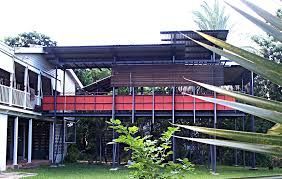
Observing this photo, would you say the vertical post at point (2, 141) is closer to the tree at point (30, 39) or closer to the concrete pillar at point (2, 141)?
the concrete pillar at point (2, 141)

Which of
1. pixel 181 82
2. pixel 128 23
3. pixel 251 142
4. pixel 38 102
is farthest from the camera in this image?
pixel 128 23

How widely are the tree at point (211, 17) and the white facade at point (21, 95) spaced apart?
1237cm

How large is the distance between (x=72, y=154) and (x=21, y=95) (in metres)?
6.91

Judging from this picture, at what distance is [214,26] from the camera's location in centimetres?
3372

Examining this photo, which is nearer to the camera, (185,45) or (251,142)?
(251,142)

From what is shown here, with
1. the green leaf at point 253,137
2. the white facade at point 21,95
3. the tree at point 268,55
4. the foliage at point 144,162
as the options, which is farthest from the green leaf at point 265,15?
the tree at point 268,55

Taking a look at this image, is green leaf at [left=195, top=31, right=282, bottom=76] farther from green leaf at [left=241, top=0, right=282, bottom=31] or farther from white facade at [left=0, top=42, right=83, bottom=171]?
white facade at [left=0, top=42, right=83, bottom=171]

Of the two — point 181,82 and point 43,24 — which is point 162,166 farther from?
point 43,24

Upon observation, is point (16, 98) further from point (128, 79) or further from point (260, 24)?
point (260, 24)

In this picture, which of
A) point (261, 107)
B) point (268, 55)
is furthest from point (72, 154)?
point (261, 107)

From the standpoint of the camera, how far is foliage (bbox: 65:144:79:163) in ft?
79.2

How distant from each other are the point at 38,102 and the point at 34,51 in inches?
105

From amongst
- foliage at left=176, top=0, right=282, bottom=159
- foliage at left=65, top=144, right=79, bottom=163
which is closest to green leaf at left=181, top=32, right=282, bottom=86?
foliage at left=176, top=0, right=282, bottom=159

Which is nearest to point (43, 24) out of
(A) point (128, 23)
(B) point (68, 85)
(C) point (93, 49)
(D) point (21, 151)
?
(A) point (128, 23)
